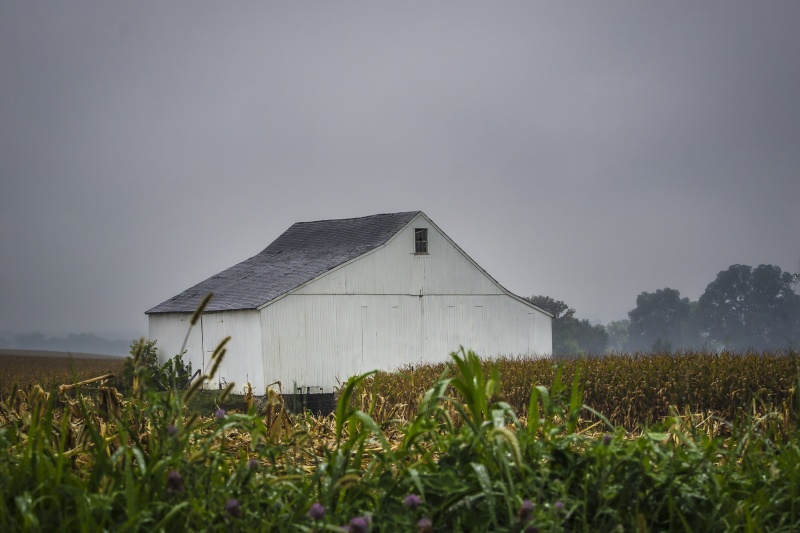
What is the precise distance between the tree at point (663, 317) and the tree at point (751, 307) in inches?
245

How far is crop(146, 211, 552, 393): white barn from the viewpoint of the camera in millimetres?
30141

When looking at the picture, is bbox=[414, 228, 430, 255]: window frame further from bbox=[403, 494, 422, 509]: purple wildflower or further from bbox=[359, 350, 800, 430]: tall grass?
bbox=[403, 494, 422, 509]: purple wildflower

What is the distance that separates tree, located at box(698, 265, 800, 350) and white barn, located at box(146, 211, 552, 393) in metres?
100

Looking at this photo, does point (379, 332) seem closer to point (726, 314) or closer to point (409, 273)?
point (409, 273)

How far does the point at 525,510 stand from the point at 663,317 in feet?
489

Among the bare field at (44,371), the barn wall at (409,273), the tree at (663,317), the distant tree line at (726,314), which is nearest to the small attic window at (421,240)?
the barn wall at (409,273)

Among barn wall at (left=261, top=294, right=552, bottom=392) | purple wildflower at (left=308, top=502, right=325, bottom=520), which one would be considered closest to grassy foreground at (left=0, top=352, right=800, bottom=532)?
purple wildflower at (left=308, top=502, right=325, bottom=520)

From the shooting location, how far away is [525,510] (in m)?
2.85

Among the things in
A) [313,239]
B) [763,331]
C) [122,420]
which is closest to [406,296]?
[313,239]

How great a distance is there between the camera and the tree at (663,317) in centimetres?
14400

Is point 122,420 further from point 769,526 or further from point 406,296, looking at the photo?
point 406,296

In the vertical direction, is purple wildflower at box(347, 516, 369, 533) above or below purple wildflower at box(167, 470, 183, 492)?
below

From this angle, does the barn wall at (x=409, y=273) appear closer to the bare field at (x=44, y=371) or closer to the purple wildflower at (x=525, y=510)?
the bare field at (x=44, y=371)

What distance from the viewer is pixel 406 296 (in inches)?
1314
